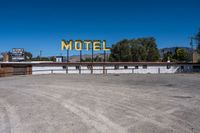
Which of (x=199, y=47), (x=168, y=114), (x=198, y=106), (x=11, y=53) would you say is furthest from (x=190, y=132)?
(x=11, y=53)

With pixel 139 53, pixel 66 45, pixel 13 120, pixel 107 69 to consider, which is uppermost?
pixel 66 45

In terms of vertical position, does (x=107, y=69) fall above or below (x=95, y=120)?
above

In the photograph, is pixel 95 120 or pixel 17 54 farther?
pixel 17 54

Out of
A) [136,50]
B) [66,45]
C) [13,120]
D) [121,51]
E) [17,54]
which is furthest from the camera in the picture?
[121,51]

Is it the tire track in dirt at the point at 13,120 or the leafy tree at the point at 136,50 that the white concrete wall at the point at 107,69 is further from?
the tire track in dirt at the point at 13,120

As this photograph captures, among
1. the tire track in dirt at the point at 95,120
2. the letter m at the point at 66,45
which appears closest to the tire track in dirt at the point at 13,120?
the tire track in dirt at the point at 95,120

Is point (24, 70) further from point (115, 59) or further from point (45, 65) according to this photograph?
point (115, 59)


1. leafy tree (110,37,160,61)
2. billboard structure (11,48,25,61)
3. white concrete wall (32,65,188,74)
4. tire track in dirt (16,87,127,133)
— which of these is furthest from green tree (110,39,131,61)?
tire track in dirt (16,87,127,133)

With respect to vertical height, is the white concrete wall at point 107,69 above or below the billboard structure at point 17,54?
below

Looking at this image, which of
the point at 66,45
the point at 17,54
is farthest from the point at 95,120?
the point at 17,54

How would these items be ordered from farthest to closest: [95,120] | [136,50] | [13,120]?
1. [136,50]
2. [13,120]
3. [95,120]

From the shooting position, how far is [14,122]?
6.95 meters

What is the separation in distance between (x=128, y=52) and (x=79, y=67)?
101ft

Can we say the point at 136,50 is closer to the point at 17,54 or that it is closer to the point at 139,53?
the point at 139,53
